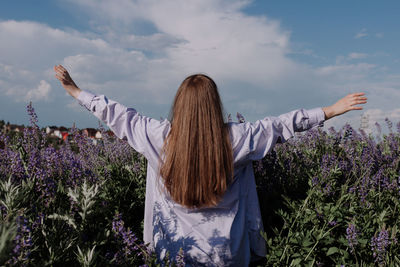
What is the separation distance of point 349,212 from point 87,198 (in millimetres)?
2189

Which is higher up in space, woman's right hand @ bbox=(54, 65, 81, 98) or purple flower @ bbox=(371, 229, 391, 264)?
woman's right hand @ bbox=(54, 65, 81, 98)

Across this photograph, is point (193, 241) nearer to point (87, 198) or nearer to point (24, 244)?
point (87, 198)

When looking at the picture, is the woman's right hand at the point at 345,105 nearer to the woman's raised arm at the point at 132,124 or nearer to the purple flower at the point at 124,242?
the woman's raised arm at the point at 132,124

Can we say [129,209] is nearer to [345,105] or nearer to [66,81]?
[66,81]

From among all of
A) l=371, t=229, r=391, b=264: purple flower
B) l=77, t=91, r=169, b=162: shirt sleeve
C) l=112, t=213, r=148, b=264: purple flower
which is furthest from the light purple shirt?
l=371, t=229, r=391, b=264: purple flower

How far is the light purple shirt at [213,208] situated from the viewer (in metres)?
2.83

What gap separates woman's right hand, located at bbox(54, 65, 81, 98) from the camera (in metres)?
3.10

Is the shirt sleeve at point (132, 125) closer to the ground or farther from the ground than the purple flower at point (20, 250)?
farther from the ground

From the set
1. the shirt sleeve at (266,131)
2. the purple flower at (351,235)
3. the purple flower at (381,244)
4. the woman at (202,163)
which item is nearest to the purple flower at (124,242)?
the woman at (202,163)

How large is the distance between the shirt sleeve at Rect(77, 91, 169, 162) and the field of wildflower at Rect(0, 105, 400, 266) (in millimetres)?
409

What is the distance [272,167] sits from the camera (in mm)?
3967

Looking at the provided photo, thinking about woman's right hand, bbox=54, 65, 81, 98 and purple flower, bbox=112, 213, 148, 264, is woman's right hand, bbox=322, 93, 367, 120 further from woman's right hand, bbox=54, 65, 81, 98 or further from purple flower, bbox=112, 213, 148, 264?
woman's right hand, bbox=54, 65, 81, 98

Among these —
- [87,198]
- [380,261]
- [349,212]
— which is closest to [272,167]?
[349,212]

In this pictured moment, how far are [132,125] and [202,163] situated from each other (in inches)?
26.0
